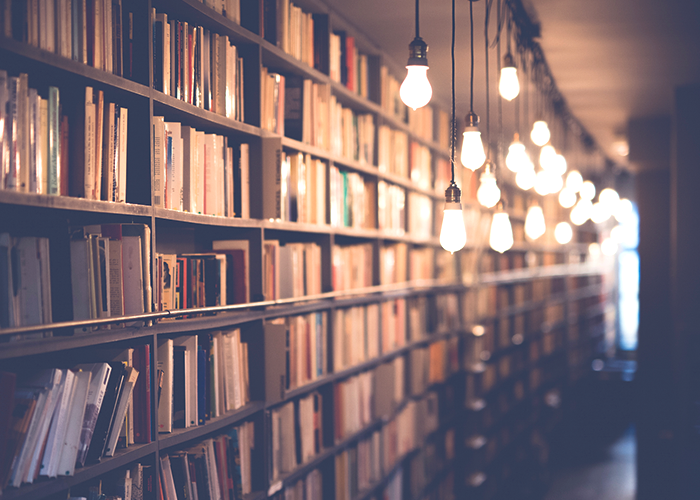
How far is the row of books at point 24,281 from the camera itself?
1.42 metres

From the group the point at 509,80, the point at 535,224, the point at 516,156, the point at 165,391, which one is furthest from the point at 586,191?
the point at 165,391

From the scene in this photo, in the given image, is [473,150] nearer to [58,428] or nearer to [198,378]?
[198,378]

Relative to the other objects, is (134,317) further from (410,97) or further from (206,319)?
(410,97)

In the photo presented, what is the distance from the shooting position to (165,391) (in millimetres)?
1919

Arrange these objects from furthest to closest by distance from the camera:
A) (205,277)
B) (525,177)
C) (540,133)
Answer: (540,133), (525,177), (205,277)

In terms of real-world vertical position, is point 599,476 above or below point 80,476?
below

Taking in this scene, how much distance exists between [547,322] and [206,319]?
674cm

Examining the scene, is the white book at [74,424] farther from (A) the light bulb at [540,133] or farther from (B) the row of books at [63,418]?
(A) the light bulb at [540,133]

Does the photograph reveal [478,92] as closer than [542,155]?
No

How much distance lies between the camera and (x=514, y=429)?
6898 mm

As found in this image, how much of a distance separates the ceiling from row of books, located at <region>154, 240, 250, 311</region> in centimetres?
146

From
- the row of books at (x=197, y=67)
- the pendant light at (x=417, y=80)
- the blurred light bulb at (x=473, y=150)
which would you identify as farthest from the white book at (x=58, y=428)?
the blurred light bulb at (x=473, y=150)

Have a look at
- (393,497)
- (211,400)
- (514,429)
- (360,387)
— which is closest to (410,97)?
(211,400)

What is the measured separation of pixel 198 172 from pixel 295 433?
1264 millimetres
